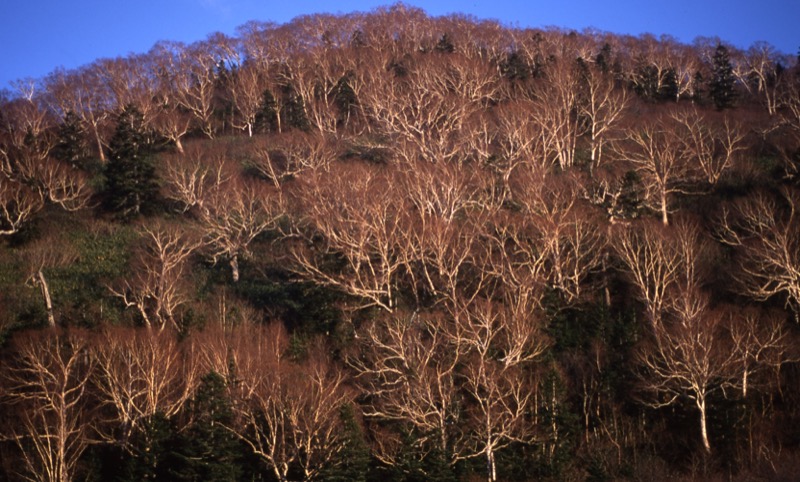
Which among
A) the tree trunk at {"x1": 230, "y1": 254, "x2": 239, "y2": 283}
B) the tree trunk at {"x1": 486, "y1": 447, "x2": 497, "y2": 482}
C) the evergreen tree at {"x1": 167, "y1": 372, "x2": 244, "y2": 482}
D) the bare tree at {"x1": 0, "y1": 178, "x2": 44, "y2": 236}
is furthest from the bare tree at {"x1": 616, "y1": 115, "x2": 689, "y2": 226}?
the bare tree at {"x1": 0, "y1": 178, "x2": 44, "y2": 236}

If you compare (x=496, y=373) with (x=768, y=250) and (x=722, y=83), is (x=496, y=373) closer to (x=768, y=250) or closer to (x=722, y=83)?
(x=768, y=250)

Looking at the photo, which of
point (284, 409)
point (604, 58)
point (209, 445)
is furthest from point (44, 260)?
point (604, 58)

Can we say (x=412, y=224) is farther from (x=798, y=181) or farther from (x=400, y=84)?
(x=400, y=84)

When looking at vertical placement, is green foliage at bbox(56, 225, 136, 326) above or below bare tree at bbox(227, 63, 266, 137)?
below

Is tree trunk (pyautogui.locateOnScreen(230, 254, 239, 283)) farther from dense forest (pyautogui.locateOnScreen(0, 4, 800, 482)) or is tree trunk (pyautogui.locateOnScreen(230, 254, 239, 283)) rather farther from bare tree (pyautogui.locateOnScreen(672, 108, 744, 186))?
bare tree (pyautogui.locateOnScreen(672, 108, 744, 186))

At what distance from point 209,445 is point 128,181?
2325cm

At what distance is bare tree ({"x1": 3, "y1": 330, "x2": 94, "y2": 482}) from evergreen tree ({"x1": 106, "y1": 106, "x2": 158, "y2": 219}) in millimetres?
15362

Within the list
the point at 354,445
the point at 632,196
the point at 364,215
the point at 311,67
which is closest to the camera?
the point at 354,445

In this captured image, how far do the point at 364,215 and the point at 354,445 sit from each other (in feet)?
39.7

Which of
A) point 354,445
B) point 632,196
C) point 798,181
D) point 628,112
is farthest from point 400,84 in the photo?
point 354,445

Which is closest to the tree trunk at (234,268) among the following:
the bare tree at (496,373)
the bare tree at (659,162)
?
the bare tree at (496,373)

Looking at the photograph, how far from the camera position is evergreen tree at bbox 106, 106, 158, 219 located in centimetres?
4250

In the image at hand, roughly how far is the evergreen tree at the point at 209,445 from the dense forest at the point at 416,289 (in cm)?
9

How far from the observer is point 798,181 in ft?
125
